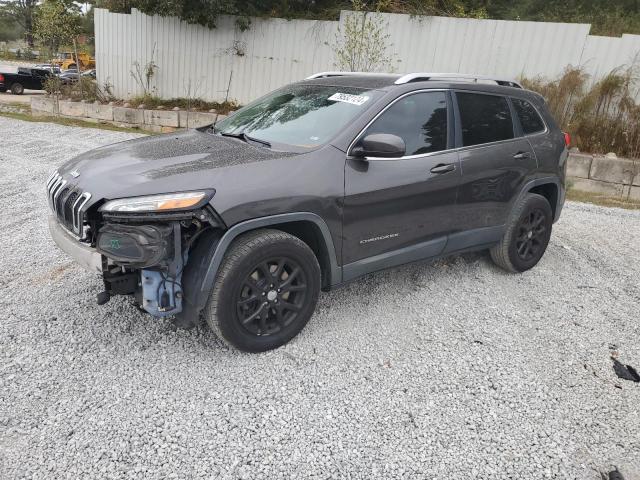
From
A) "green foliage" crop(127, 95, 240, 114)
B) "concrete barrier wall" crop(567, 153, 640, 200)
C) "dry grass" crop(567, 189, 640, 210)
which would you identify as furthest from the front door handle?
"green foliage" crop(127, 95, 240, 114)

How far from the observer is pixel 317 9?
39.8 ft

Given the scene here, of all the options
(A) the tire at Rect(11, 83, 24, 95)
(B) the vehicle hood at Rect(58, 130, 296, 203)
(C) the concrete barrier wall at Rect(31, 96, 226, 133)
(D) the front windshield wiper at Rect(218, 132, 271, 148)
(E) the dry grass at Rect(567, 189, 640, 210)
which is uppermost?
(D) the front windshield wiper at Rect(218, 132, 271, 148)

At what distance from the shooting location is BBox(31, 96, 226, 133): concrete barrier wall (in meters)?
11.9

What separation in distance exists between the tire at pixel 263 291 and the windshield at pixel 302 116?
776 millimetres

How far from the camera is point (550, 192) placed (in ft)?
16.3

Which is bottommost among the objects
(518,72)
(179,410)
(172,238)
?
(179,410)

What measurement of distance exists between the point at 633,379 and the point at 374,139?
2322 mm

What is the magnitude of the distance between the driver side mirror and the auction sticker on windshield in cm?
43

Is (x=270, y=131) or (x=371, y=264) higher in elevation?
(x=270, y=131)

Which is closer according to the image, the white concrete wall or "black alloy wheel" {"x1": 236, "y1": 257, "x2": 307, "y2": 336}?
"black alloy wheel" {"x1": 236, "y1": 257, "x2": 307, "y2": 336}

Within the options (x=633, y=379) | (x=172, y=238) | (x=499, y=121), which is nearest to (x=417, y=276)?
(x=499, y=121)

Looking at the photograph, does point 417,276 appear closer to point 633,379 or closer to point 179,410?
point 633,379

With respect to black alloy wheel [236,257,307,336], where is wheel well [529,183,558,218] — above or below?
above

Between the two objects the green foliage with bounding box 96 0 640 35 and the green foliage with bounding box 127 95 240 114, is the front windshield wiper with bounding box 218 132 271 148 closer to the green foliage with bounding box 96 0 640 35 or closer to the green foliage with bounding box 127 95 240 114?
the green foliage with bounding box 96 0 640 35
